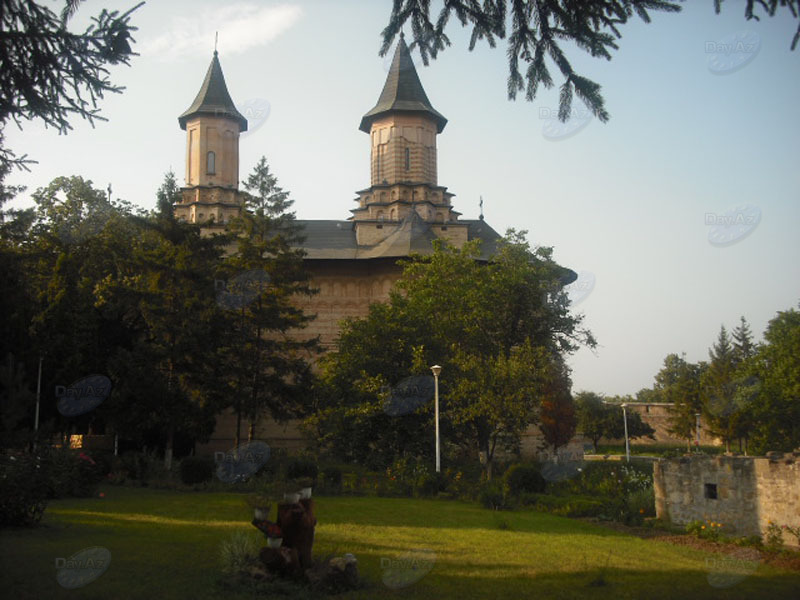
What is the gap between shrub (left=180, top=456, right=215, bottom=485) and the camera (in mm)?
19750

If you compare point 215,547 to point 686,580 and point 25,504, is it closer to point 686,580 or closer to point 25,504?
point 25,504

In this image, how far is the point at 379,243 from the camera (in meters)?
39.0

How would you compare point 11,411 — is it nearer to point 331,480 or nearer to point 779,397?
point 331,480

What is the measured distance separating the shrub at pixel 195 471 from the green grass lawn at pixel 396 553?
4.48 meters

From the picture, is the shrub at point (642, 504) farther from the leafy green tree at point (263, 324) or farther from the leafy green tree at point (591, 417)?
the leafy green tree at point (591, 417)

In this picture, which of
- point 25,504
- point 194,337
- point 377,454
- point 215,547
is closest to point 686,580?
point 215,547

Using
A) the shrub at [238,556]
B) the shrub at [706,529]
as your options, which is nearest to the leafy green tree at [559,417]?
the shrub at [706,529]

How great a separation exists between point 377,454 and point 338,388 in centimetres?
259

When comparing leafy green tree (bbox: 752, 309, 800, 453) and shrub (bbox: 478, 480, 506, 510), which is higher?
leafy green tree (bbox: 752, 309, 800, 453)

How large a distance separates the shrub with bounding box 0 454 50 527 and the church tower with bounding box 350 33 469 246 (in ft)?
100

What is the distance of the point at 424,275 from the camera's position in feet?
91.3

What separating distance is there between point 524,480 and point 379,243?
21813 mm

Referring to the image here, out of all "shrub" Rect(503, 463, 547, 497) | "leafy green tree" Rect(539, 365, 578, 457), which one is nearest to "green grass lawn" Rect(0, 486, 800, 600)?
"shrub" Rect(503, 463, 547, 497)

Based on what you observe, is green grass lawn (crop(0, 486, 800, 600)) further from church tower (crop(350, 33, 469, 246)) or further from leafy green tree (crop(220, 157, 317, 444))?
church tower (crop(350, 33, 469, 246))
